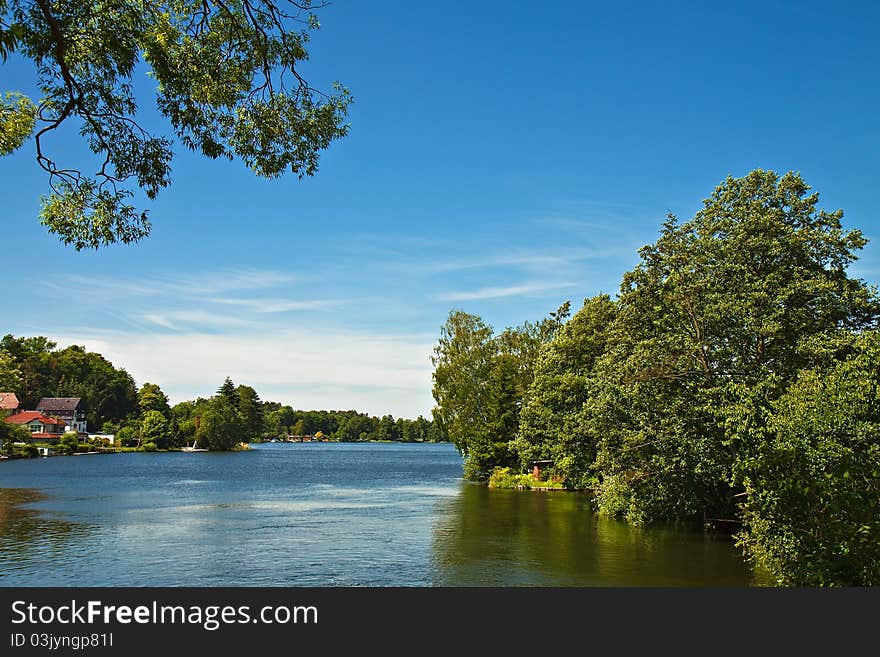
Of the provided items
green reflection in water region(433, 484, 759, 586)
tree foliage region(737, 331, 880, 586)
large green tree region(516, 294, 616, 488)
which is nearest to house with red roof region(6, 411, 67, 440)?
large green tree region(516, 294, 616, 488)

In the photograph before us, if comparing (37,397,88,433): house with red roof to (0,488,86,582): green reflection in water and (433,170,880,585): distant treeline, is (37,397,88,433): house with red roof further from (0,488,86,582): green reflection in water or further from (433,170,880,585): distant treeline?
(433,170,880,585): distant treeline

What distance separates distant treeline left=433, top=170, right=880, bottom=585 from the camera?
1578cm

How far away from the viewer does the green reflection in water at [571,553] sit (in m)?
20.9

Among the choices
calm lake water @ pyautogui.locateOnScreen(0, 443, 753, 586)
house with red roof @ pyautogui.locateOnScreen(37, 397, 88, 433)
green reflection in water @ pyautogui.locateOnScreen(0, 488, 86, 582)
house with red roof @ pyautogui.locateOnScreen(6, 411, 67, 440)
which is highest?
house with red roof @ pyautogui.locateOnScreen(37, 397, 88, 433)

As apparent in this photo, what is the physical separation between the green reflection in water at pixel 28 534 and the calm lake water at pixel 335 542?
6 cm

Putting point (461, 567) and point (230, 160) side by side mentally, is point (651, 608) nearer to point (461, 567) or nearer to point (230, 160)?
point (230, 160)

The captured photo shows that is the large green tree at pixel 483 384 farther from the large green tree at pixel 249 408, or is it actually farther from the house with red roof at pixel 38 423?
the large green tree at pixel 249 408

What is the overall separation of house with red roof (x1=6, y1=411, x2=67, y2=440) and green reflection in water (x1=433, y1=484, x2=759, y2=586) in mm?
99554

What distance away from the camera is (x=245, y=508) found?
40.2m

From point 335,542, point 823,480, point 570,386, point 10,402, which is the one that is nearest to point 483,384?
point 570,386

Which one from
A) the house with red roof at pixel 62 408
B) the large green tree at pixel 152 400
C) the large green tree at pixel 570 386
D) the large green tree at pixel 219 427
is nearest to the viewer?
the large green tree at pixel 570 386

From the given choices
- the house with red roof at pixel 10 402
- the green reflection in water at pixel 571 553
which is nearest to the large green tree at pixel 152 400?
the house with red roof at pixel 10 402

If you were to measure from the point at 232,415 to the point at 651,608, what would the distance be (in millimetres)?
132730

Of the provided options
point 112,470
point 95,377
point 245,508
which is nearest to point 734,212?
point 245,508
